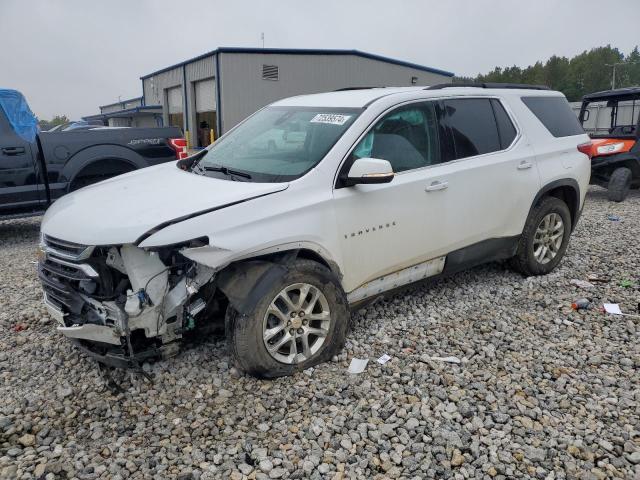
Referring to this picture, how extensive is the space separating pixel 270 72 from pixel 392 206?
74.4 feet

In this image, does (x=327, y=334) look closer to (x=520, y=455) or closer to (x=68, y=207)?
(x=520, y=455)

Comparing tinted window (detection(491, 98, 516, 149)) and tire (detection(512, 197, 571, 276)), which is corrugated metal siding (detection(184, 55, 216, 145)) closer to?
tinted window (detection(491, 98, 516, 149))

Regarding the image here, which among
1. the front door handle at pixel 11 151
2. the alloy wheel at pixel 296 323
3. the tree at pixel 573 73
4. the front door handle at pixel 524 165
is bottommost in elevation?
the alloy wheel at pixel 296 323

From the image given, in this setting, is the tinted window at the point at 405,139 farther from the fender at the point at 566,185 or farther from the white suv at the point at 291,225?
the fender at the point at 566,185

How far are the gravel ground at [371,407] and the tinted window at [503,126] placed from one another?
1.51 metres

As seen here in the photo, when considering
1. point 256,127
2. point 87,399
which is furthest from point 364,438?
point 256,127

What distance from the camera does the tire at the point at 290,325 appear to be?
3.16m

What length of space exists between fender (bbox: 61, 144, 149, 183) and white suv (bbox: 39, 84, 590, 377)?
10.6 feet

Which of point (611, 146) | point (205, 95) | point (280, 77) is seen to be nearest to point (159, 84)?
point (205, 95)

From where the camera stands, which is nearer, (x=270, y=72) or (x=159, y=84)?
(x=270, y=72)

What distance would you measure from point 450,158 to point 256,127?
166 centimetres

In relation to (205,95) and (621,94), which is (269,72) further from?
(621,94)

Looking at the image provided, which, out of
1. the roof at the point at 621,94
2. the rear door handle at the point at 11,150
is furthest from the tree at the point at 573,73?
the rear door handle at the point at 11,150

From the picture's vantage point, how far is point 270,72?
976 inches
